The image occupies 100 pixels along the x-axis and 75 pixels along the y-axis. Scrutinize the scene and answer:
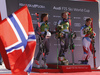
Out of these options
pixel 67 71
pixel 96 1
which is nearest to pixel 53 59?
pixel 67 71

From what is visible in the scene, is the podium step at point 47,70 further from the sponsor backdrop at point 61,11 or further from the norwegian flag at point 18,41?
the norwegian flag at point 18,41

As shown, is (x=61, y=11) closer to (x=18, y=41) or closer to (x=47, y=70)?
(x=47, y=70)

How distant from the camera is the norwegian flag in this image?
2529mm

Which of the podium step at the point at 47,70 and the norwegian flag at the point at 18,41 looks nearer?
the norwegian flag at the point at 18,41

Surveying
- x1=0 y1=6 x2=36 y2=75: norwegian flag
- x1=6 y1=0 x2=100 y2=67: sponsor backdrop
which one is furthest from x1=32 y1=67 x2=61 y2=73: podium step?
x1=0 y1=6 x2=36 y2=75: norwegian flag

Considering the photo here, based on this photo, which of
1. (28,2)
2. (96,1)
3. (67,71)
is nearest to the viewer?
(67,71)

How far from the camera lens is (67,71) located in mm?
6238

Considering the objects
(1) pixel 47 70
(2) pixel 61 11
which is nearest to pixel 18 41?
(1) pixel 47 70

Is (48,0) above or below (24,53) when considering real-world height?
above

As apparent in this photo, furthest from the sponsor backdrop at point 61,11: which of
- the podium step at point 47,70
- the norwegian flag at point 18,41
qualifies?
the norwegian flag at point 18,41

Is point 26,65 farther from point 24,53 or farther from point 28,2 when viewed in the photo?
point 28,2

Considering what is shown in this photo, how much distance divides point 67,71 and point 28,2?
2.49 meters

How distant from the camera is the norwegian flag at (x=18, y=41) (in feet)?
8.30

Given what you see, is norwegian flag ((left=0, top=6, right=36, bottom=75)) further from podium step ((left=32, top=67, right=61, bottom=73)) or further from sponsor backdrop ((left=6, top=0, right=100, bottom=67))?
sponsor backdrop ((left=6, top=0, right=100, bottom=67))
